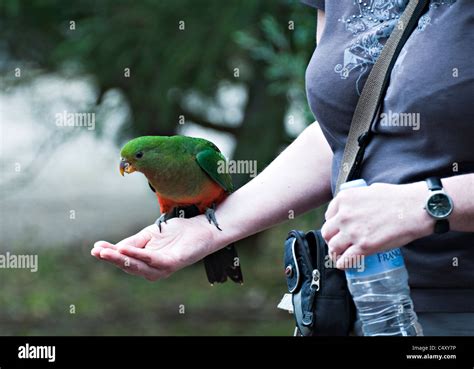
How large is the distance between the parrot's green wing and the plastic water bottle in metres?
1.10

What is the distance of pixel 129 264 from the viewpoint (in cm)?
179

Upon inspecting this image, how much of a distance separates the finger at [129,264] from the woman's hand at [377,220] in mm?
481

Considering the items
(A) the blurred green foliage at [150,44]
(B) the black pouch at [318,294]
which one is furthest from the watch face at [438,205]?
(A) the blurred green foliage at [150,44]

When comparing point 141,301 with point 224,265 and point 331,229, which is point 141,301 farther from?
point 331,229

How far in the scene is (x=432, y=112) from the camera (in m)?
1.54

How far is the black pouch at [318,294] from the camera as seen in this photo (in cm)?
174

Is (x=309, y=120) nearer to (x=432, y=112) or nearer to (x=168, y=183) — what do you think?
(x=168, y=183)

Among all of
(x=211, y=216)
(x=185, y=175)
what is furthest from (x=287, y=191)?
(x=185, y=175)

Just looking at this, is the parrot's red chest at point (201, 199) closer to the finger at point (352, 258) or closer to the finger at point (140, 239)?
the finger at point (140, 239)

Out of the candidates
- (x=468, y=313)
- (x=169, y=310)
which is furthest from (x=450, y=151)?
(x=169, y=310)

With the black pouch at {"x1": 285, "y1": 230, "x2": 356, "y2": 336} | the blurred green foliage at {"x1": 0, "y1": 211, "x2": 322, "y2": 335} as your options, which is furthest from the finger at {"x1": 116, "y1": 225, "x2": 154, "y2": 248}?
the blurred green foliage at {"x1": 0, "y1": 211, "x2": 322, "y2": 335}

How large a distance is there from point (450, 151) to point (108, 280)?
23.1ft

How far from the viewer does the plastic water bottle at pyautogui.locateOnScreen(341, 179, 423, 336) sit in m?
1.55

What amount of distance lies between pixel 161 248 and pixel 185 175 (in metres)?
0.78
